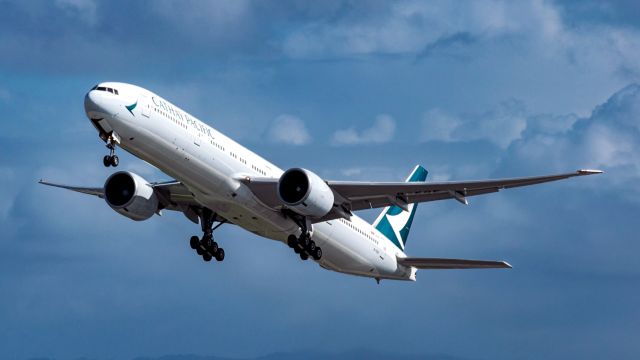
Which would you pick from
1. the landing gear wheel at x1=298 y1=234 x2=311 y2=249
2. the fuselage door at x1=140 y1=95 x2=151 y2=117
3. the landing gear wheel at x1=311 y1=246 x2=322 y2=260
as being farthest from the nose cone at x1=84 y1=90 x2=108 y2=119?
the landing gear wheel at x1=311 y1=246 x2=322 y2=260

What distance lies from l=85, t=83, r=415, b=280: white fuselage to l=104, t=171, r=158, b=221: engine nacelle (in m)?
3.76

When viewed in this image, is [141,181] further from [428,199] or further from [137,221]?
[428,199]

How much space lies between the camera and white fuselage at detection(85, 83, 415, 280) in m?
43.7

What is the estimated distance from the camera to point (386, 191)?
162 feet

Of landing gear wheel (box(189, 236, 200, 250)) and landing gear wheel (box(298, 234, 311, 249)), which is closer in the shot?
landing gear wheel (box(298, 234, 311, 249))

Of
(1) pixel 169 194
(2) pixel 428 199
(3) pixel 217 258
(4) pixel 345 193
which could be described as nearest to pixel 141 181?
(1) pixel 169 194

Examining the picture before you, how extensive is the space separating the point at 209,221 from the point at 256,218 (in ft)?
14.2

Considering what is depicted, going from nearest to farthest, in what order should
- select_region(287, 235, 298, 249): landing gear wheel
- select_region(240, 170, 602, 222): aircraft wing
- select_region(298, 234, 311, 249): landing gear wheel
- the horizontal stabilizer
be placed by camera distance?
select_region(240, 170, 602, 222): aircraft wing < select_region(298, 234, 311, 249): landing gear wheel < select_region(287, 235, 298, 249): landing gear wheel < the horizontal stabilizer

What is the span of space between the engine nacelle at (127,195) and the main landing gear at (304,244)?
20.2 ft

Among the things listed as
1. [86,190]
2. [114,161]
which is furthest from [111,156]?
[86,190]

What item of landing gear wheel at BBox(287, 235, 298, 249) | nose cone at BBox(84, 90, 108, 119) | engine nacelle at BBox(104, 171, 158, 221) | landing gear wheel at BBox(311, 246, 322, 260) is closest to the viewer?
nose cone at BBox(84, 90, 108, 119)

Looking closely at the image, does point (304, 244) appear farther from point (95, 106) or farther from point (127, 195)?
point (95, 106)

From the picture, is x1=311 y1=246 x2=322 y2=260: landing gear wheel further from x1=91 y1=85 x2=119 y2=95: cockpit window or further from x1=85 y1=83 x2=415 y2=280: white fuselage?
x1=91 y1=85 x2=119 y2=95: cockpit window

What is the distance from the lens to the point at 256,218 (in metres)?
49.6
